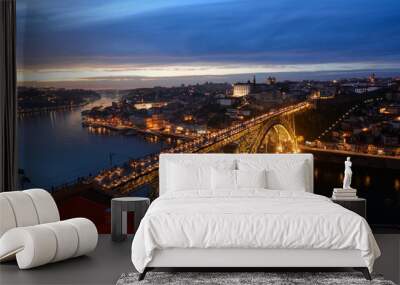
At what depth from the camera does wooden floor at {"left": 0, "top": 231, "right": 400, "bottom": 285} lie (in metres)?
5.70

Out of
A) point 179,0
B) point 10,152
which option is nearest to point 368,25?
point 179,0

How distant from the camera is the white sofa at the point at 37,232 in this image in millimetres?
6012

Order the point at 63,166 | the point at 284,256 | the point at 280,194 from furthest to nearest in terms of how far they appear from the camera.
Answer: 1. the point at 63,166
2. the point at 280,194
3. the point at 284,256

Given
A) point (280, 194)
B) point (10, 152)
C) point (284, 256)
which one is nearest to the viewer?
point (284, 256)

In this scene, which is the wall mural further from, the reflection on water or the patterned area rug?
the patterned area rug

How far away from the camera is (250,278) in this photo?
566cm

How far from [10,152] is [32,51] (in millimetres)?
1406

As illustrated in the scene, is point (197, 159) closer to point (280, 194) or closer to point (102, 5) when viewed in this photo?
point (280, 194)

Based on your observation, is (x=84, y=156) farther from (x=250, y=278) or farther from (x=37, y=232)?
(x=250, y=278)

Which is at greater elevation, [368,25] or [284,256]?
[368,25]

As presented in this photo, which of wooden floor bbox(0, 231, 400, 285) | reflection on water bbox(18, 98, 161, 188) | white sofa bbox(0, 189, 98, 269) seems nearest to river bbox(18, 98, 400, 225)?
reflection on water bbox(18, 98, 161, 188)

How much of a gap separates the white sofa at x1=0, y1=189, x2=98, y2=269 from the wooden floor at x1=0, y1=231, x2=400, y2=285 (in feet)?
0.28

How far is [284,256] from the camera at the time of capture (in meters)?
5.70

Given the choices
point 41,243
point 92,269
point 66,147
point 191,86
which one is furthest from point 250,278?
point 66,147
